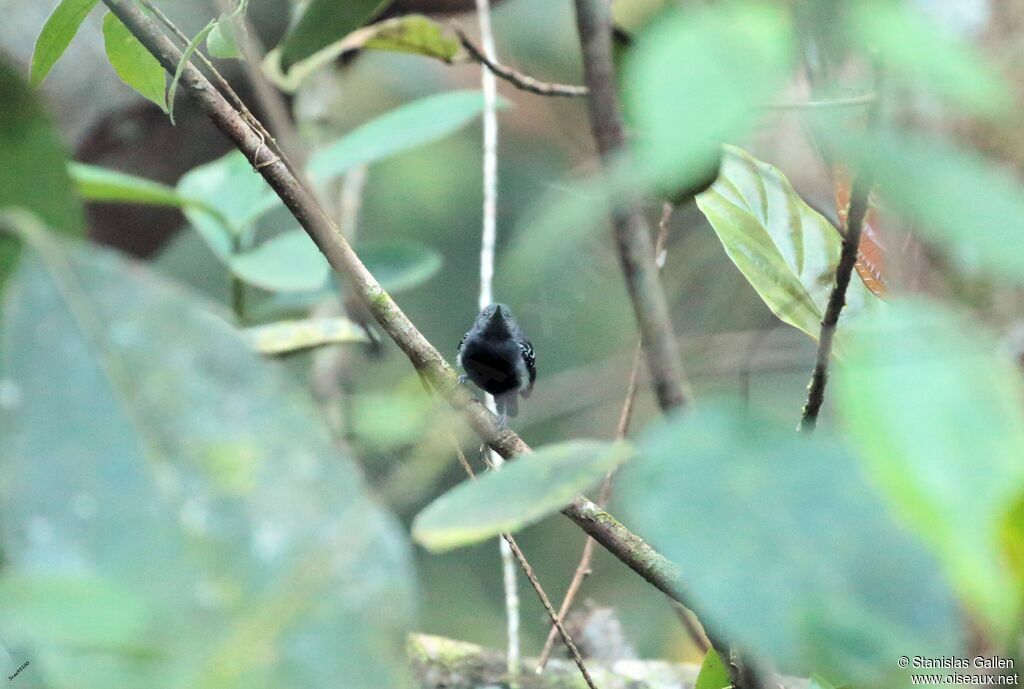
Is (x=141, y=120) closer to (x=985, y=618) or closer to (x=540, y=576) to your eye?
(x=540, y=576)

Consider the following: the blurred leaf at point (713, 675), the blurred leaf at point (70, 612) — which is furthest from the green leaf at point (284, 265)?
the blurred leaf at point (70, 612)

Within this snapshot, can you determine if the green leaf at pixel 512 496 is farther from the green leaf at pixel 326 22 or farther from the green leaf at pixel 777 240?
the green leaf at pixel 326 22

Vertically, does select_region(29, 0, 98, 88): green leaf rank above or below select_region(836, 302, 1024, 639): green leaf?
above

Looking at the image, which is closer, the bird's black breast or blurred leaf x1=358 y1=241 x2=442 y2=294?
blurred leaf x1=358 y1=241 x2=442 y2=294

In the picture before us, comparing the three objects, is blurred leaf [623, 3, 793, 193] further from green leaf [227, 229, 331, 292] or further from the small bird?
the small bird

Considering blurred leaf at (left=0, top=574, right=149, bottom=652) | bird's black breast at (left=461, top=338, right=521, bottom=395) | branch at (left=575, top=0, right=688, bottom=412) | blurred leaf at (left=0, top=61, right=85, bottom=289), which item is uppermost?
bird's black breast at (left=461, top=338, right=521, bottom=395)

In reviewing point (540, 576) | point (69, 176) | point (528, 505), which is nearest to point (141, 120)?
point (540, 576)

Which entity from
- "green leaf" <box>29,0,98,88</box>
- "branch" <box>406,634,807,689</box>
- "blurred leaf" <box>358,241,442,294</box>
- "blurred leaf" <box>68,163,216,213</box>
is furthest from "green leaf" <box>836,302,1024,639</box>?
"blurred leaf" <box>358,241,442,294</box>
